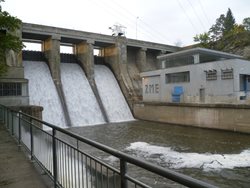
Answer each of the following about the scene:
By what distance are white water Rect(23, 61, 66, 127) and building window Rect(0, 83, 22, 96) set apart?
3087 millimetres

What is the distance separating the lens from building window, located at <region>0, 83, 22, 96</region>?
2045 centimetres

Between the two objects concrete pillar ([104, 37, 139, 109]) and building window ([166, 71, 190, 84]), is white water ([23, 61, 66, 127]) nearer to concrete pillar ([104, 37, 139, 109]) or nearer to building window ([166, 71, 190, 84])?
concrete pillar ([104, 37, 139, 109])

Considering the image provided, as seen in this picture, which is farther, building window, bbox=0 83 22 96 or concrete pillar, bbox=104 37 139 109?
concrete pillar, bbox=104 37 139 109

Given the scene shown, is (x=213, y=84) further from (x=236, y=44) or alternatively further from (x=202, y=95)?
(x=236, y=44)

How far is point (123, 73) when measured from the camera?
1253 inches

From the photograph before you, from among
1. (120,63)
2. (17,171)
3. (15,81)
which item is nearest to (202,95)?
(120,63)

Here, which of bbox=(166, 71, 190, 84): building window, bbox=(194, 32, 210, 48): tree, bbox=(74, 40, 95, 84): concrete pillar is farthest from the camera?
bbox=(194, 32, 210, 48): tree

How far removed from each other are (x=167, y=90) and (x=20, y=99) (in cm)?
1449

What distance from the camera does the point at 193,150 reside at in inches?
557

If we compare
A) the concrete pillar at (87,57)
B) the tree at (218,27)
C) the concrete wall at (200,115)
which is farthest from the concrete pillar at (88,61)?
the tree at (218,27)

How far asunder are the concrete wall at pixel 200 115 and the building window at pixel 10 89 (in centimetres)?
1256

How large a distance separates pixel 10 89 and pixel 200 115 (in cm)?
1545

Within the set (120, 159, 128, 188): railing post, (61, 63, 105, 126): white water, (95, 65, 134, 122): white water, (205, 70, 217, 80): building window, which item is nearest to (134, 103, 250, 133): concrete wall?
(95, 65, 134, 122): white water

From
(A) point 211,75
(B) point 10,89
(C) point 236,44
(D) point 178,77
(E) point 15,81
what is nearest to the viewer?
(B) point 10,89
